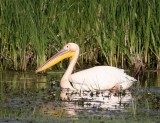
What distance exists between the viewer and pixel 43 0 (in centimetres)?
1448

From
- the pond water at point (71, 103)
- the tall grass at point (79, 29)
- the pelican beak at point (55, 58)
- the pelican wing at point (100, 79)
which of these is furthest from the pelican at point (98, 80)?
the tall grass at point (79, 29)

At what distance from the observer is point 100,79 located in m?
12.2

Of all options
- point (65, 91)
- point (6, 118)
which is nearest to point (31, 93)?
point (65, 91)

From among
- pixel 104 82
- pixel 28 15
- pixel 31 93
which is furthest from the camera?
pixel 28 15

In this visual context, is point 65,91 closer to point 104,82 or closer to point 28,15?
point 104,82

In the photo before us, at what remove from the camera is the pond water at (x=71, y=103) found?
29.6 feet

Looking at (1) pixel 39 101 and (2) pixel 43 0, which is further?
(2) pixel 43 0

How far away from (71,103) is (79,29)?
4917 millimetres

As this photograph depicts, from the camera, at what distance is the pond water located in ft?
29.6

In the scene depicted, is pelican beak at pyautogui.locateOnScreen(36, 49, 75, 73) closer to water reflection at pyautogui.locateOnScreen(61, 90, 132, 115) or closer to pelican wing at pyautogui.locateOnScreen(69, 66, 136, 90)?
pelican wing at pyautogui.locateOnScreen(69, 66, 136, 90)

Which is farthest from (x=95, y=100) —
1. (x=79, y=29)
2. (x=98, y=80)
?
(x=79, y=29)

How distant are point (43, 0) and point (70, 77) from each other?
270 centimetres

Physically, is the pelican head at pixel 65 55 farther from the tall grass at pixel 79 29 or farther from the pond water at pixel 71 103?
the tall grass at pixel 79 29

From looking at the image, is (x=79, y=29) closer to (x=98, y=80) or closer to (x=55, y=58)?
(x=55, y=58)
